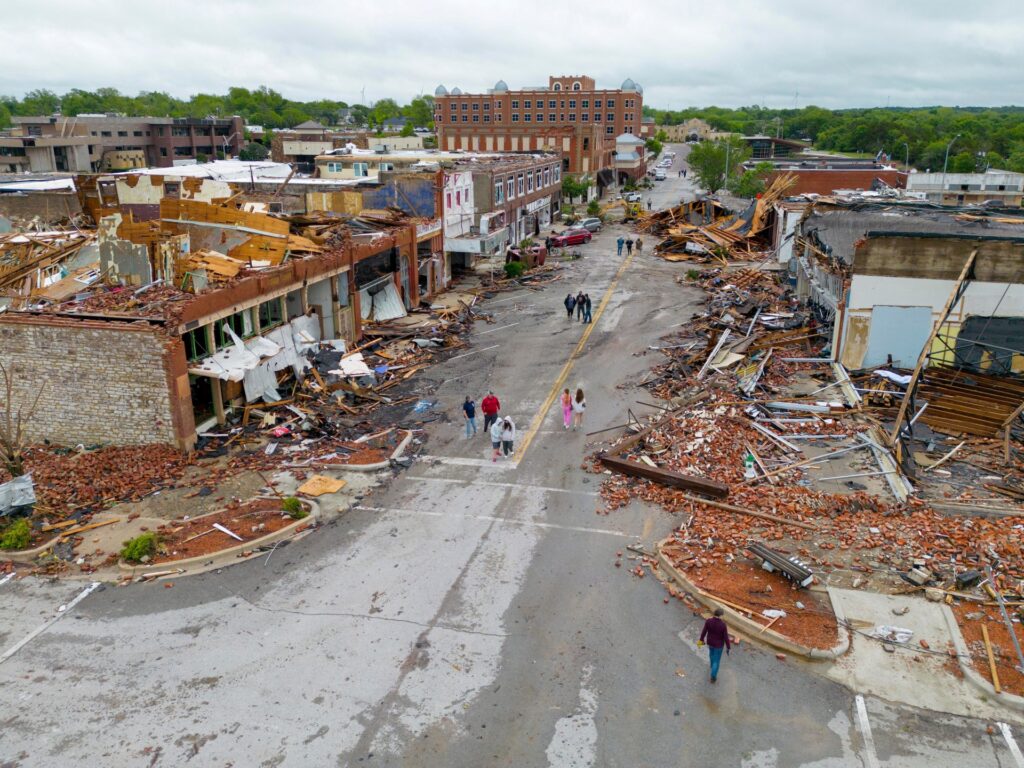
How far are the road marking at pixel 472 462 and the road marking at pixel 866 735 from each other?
9.89 m

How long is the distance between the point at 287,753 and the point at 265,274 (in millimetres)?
16018

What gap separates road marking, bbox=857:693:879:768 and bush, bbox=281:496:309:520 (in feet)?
36.6

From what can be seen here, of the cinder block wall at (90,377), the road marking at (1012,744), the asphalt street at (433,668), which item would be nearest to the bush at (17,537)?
the asphalt street at (433,668)

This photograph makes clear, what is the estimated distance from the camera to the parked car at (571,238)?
54594mm

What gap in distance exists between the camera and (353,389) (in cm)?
2398

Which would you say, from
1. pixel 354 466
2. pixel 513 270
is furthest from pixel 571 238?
pixel 354 466

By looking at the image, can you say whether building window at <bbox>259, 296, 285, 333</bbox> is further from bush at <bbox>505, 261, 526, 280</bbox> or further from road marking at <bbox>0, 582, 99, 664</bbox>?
bush at <bbox>505, 261, 526, 280</bbox>

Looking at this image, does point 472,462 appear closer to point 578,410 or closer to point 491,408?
point 491,408

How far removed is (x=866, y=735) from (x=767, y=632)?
2.15 metres

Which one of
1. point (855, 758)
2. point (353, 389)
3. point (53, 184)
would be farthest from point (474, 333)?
point (53, 184)

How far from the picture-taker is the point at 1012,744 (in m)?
9.89

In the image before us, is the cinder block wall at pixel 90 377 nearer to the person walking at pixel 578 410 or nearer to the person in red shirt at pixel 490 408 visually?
the person in red shirt at pixel 490 408

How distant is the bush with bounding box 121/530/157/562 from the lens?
48.5 feet

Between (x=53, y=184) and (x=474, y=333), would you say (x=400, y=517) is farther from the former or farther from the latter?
(x=53, y=184)
